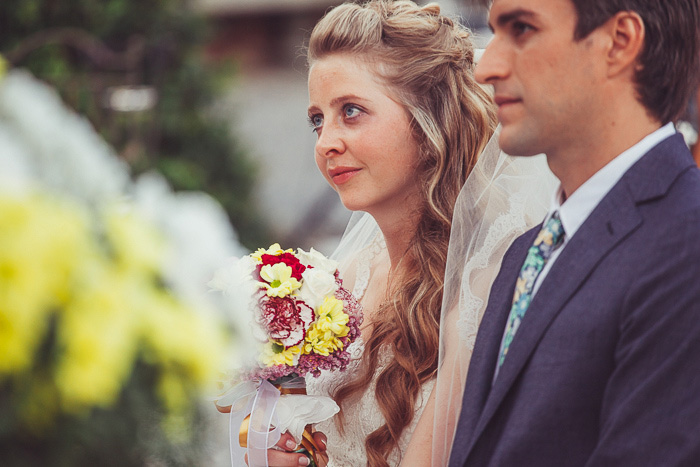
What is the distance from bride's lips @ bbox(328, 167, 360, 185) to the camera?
2.59 meters

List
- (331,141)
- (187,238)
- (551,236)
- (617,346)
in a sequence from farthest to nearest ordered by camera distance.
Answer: (331,141)
(551,236)
(617,346)
(187,238)

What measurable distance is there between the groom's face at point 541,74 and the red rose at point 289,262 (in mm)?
1012

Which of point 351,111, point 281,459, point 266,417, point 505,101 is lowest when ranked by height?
point 281,459

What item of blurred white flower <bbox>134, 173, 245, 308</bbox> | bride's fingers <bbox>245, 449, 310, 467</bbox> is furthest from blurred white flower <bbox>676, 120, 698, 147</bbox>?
blurred white flower <bbox>134, 173, 245, 308</bbox>

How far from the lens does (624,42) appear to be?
1.51m

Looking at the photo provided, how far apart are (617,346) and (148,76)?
5.83m

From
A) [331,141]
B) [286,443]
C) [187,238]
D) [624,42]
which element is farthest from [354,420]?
[187,238]

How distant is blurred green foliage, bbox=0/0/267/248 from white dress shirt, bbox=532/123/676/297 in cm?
377

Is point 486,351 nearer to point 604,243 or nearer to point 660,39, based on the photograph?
point 604,243

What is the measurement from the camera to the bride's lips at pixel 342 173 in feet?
8.50

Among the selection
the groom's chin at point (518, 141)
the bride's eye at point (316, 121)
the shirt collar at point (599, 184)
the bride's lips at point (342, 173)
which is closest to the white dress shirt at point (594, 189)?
the shirt collar at point (599, 184)

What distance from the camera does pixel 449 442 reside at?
2.21m

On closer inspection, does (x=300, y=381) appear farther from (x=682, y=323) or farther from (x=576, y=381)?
(x=682, y=323)

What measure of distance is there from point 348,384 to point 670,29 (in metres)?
1.64
